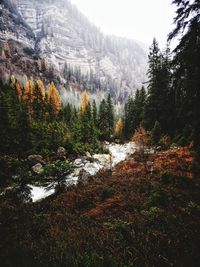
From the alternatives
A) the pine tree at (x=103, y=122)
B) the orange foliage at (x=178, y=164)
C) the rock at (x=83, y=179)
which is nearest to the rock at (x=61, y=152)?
the rock at (x=83, y=179)

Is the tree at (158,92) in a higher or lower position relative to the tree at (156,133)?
higher

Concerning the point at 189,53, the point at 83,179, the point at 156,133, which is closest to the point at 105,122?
the point at 156,133

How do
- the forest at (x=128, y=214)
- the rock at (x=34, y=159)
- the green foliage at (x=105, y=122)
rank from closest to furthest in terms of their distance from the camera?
the forest at (x=128, y=214) → the rock at (x=34, y=159) → the green foliage at (x=105, y=122)

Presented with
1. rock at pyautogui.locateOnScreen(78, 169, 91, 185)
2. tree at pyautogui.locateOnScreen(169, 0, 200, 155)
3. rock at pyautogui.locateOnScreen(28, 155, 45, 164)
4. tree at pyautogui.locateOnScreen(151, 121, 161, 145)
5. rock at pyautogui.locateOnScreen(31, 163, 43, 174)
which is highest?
tree at pyautogui.locateOnScreen(169, 0, 200, 155)

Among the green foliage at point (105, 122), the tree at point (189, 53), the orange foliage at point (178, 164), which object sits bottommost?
the green foliage at point (105, 122)

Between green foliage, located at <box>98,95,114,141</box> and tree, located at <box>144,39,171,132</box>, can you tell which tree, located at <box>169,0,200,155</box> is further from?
green foliage, located at <box>98,95,114,141</box>

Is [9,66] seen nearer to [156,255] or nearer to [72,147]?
[72,147]

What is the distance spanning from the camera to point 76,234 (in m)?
6.61

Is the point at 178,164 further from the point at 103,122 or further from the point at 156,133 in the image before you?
the point at 103,122

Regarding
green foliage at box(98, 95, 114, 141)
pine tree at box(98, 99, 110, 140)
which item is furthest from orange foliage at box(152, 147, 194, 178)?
pine tree at box(98, 99, 110, 140)

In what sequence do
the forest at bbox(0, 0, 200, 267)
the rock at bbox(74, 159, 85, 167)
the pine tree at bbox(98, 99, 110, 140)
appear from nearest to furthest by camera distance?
1. the forest at bbox(0, 0, 200, 267)
2. the rock at bbox(74, 159, 85, 167)
3. the pine tree at bbox(98, 99, 110, 140)

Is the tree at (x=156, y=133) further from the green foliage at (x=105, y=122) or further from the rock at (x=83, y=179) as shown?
the green foliage at (x=105, y=122)

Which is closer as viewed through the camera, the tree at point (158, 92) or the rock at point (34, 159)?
the rock at point (34, 159)

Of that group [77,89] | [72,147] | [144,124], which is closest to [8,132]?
[72,147]
